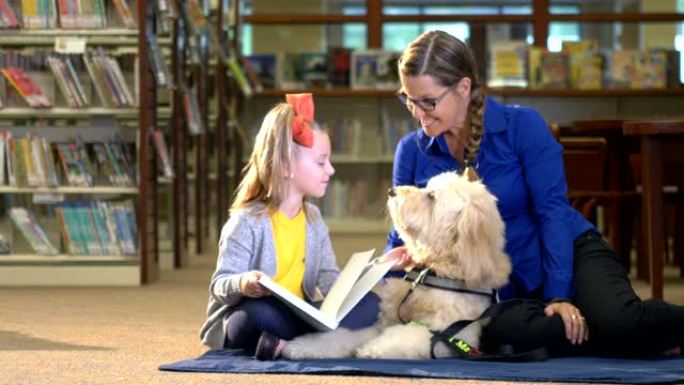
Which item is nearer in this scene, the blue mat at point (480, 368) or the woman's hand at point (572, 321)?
the blue mat at point (480, 368)

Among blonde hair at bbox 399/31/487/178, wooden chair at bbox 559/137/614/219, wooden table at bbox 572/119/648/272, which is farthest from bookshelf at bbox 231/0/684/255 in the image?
blonde hair at bbox 399/31/487/178

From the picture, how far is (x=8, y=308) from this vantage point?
524 centimetres

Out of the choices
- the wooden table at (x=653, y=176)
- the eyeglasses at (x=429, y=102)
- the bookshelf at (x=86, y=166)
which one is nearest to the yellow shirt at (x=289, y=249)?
the eyeglasses at (x=429, y=102)

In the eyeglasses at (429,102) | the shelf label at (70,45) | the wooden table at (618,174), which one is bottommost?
the wooden table at (618,174)

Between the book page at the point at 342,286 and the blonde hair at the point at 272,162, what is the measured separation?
281mm

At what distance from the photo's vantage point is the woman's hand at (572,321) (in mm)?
3404

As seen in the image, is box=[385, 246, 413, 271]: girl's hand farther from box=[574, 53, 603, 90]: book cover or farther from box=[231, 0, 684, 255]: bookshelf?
box=[574, 53, 603, 90]: book cover

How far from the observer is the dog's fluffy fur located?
10.7 feet

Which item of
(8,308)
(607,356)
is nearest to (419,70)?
(607,356)

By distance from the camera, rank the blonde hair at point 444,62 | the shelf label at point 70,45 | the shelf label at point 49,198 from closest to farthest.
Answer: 1. the blonde hair at point 444,62
2. the shelf label at point 70,45
3. the shelf label at point 49,198

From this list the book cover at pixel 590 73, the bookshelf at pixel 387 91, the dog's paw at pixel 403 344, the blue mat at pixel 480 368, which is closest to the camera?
Answer: the blue mat at pixel 480 368

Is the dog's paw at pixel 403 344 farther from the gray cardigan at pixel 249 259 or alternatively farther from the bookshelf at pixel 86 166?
the bookshelf at pixel 86 166

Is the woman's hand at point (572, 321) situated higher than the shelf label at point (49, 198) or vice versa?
the woman's hand at point (572, 321)

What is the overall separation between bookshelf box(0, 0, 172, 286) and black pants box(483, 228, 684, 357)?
3.06m
